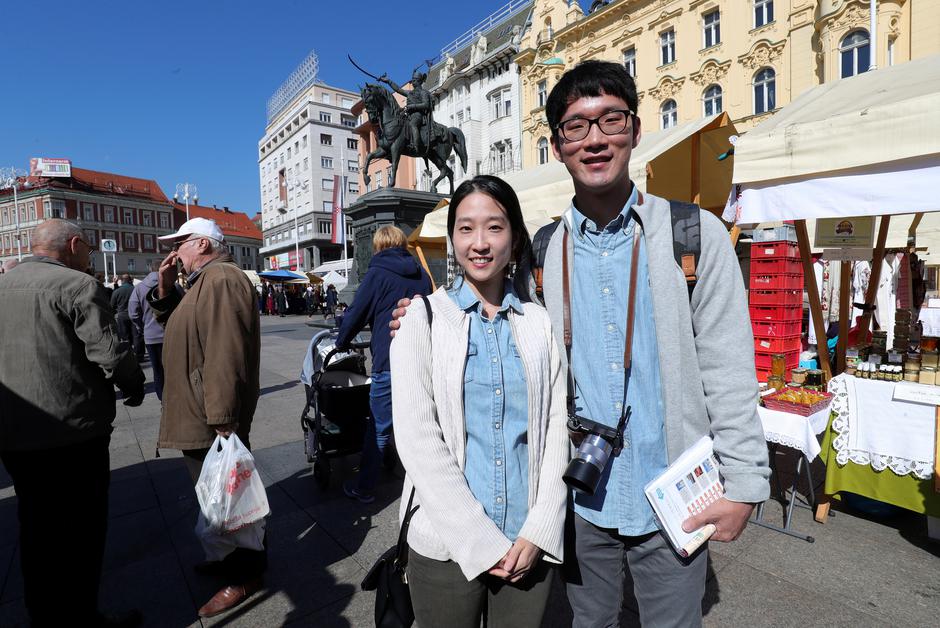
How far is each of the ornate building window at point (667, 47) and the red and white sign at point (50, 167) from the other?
250ft

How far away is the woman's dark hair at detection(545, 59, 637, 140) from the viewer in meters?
1.45

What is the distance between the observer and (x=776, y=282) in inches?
226

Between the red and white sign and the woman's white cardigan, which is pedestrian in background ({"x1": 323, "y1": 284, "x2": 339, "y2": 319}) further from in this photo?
the red and white sign

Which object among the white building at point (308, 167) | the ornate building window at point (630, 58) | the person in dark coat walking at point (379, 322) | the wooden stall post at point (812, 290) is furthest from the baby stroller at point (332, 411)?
the white building at point (308, 167)

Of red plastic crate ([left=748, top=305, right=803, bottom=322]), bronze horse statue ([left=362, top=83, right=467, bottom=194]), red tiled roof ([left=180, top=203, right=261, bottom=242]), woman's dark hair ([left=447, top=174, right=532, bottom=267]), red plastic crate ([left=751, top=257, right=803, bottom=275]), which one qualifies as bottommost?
red plastic crate ([left=748, top=305, right=803, bottom=322])

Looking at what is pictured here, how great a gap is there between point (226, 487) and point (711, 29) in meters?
26.3

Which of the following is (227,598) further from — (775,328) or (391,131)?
(391,131)

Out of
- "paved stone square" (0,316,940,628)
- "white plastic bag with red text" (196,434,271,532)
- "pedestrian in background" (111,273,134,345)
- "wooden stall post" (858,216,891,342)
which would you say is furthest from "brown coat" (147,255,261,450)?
"pedestrian in background" (111,273,134,345)

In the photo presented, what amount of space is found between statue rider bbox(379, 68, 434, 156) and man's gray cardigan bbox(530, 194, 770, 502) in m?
13.9

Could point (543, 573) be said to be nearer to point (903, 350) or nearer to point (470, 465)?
point (470, 465)

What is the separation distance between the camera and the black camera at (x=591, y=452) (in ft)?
4.45

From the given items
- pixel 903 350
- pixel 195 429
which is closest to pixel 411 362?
pixel 195 429

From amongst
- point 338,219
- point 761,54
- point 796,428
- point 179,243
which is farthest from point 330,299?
point 796,428

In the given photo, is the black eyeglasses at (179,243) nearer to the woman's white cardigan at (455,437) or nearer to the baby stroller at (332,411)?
the baby stroller at (332,411)
